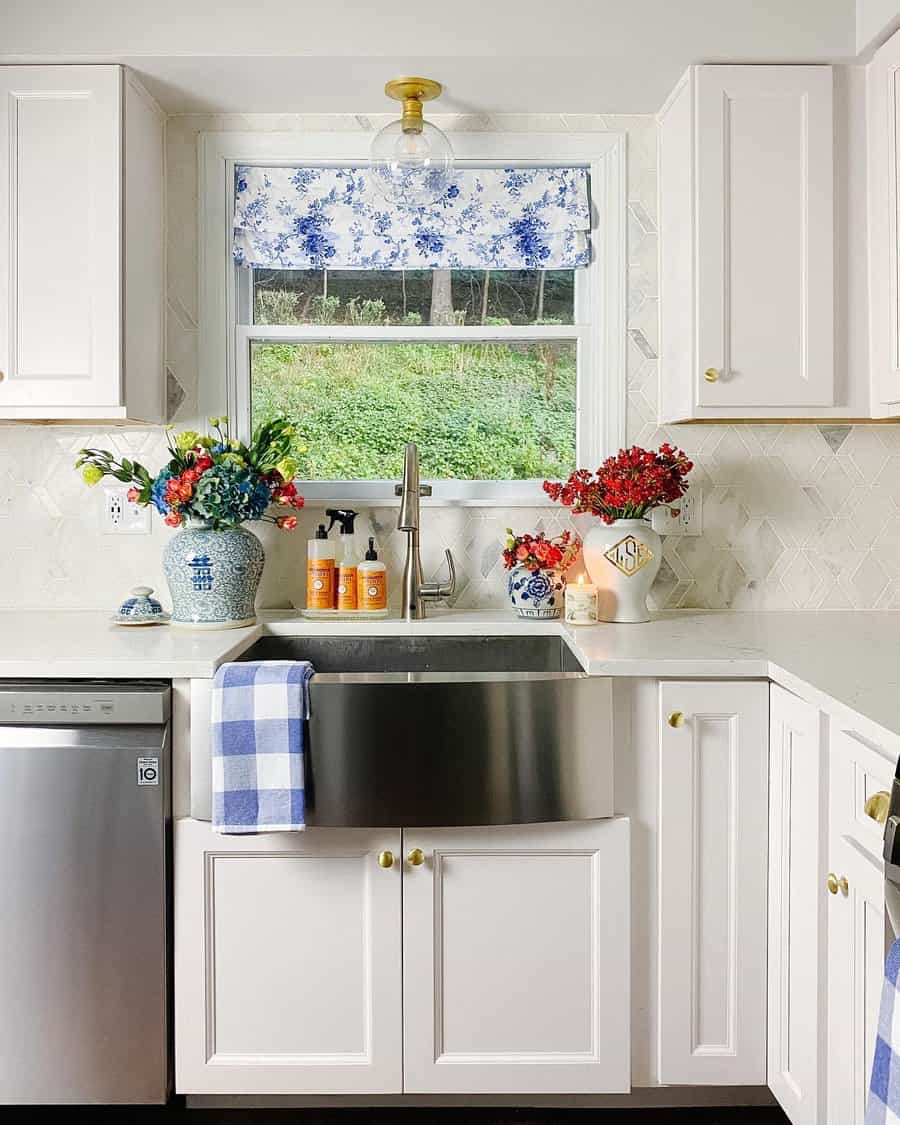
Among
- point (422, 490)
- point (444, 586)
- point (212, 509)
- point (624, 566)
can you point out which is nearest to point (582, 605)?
point (624, 566)

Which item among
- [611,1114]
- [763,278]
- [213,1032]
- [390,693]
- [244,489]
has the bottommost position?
[611,1114]

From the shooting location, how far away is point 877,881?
144 centimetres

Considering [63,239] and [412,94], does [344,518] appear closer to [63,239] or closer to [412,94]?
[63,239]

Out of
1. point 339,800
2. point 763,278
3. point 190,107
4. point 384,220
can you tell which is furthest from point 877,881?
point 190,107

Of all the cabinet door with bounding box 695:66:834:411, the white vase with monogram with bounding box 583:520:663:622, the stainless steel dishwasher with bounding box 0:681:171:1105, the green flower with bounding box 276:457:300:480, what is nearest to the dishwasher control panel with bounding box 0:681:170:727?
the stainless steel dishwasher with bounding box 0:681:171:1105

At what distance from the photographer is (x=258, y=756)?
1.87 m

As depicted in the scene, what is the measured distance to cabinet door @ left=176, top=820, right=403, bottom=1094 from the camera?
1952mm

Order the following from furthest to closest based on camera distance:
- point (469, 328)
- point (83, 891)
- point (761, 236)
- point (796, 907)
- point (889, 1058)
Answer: point (469, 328) → point (761, 236) → point (83, 891) → point (796, 907) → point (889, 1058)

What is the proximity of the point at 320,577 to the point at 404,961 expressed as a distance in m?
0.95

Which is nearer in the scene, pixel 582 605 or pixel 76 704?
pixel 76 704

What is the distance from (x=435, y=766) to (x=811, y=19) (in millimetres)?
1765

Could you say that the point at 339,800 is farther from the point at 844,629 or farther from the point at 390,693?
the point at 844,629

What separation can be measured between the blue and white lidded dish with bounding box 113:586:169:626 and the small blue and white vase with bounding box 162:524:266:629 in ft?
A: 0.18

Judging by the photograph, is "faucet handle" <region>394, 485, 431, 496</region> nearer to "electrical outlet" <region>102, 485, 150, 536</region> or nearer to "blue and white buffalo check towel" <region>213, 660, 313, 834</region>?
Answer: "electrical outlet" <region>102, 485, 150, 536</region>
